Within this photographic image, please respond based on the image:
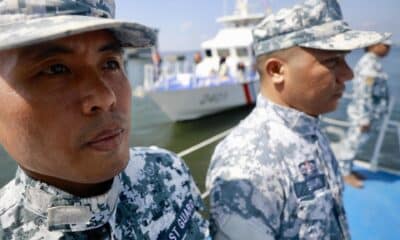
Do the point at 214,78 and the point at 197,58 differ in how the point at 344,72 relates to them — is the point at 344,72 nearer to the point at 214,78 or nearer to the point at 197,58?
the point at 214,78

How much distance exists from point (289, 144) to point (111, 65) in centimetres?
79

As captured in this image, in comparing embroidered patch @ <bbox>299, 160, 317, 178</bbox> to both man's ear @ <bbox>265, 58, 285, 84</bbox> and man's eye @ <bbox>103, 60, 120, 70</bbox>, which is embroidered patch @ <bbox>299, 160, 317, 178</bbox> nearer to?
man's ear @ <bbox>265, 58, 285, 84</bbox>

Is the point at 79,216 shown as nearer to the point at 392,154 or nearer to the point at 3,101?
the point at 3,101

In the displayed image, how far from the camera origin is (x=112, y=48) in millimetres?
694

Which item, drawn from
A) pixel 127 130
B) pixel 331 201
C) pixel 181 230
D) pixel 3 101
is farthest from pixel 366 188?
A: pixel 3 101

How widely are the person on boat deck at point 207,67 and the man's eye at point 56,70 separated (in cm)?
927

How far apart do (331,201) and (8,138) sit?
1.10 m

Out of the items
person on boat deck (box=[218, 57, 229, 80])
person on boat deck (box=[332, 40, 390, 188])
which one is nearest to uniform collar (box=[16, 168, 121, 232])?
person on boat deck (box=[332, 40, 390, 188])

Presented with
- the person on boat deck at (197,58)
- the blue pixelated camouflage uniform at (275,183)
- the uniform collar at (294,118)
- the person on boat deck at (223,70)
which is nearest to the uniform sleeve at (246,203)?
the blue pixelated camouflage uniform at (275,183)

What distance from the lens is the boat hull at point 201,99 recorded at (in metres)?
8.98

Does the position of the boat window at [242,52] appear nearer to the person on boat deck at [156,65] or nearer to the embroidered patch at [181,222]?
the person on boat deck at [156,65]

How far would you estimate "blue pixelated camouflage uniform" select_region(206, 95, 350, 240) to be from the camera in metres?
1.08

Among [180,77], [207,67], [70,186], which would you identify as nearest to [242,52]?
[207,67]

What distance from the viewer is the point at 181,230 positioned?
88cm
